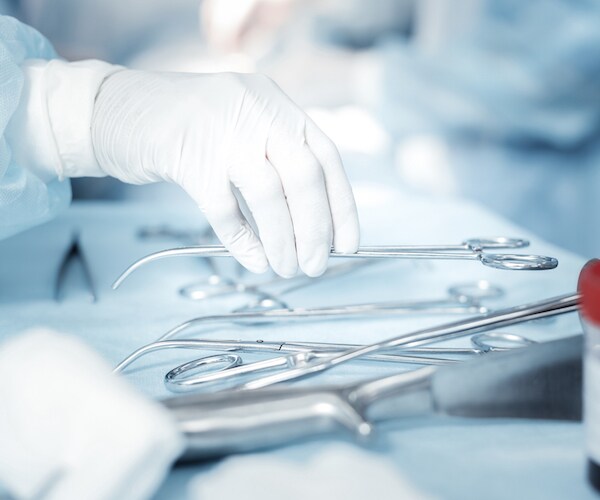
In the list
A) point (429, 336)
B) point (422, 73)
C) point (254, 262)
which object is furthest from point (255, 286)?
point (422, 73)

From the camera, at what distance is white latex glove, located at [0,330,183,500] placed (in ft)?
1.31

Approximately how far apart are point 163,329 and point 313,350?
245 mm

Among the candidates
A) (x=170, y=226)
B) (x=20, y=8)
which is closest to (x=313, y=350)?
(x=170, y=226)

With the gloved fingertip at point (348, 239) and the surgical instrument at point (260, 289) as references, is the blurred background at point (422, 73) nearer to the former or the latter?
the surgical instrument at point (260, 289)

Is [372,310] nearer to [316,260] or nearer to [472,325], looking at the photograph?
[316,260]

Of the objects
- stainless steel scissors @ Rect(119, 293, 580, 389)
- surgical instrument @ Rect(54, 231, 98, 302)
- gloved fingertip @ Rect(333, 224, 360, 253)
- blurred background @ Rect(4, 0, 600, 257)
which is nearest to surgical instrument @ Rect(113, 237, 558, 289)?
gloved fingertip @ Rect(333, 224, 360, 253)

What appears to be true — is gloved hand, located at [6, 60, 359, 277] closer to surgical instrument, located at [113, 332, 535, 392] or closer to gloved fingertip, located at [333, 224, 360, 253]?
gloved fingertip, located at [333, 224, 360, 253]

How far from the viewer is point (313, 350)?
2.06 feet

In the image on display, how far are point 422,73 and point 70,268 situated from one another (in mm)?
1536

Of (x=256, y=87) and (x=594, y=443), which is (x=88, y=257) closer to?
(x=256, y=87)

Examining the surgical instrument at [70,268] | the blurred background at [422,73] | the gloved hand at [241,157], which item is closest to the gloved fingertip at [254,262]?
the gloved hand at [241,157]

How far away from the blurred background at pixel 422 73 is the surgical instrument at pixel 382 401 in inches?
54.7

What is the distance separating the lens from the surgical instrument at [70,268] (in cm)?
91

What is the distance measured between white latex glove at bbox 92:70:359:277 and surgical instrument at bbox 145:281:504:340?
0.05 metres
